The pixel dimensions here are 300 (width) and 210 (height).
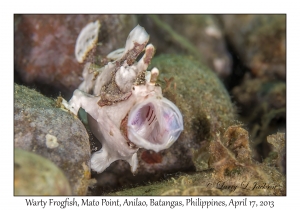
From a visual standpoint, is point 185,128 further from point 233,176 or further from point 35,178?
point 35,178

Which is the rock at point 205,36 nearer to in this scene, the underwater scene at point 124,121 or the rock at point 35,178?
the underwater scene at point 124,121

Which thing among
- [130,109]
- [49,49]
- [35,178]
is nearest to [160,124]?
[130,109]

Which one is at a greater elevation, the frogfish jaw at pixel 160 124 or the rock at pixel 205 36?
the rock at pixel 205 36

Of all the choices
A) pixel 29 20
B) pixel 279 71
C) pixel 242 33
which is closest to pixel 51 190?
pixel 29 20

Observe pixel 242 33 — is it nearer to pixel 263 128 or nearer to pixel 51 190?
pixel 263 128

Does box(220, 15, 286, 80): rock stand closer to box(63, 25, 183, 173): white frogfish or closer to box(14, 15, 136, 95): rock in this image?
box(14, 15, 136, 95): rock

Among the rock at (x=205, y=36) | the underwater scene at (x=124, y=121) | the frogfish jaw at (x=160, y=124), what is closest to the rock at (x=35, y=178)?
the underwater scene at (x=124, y=121)
